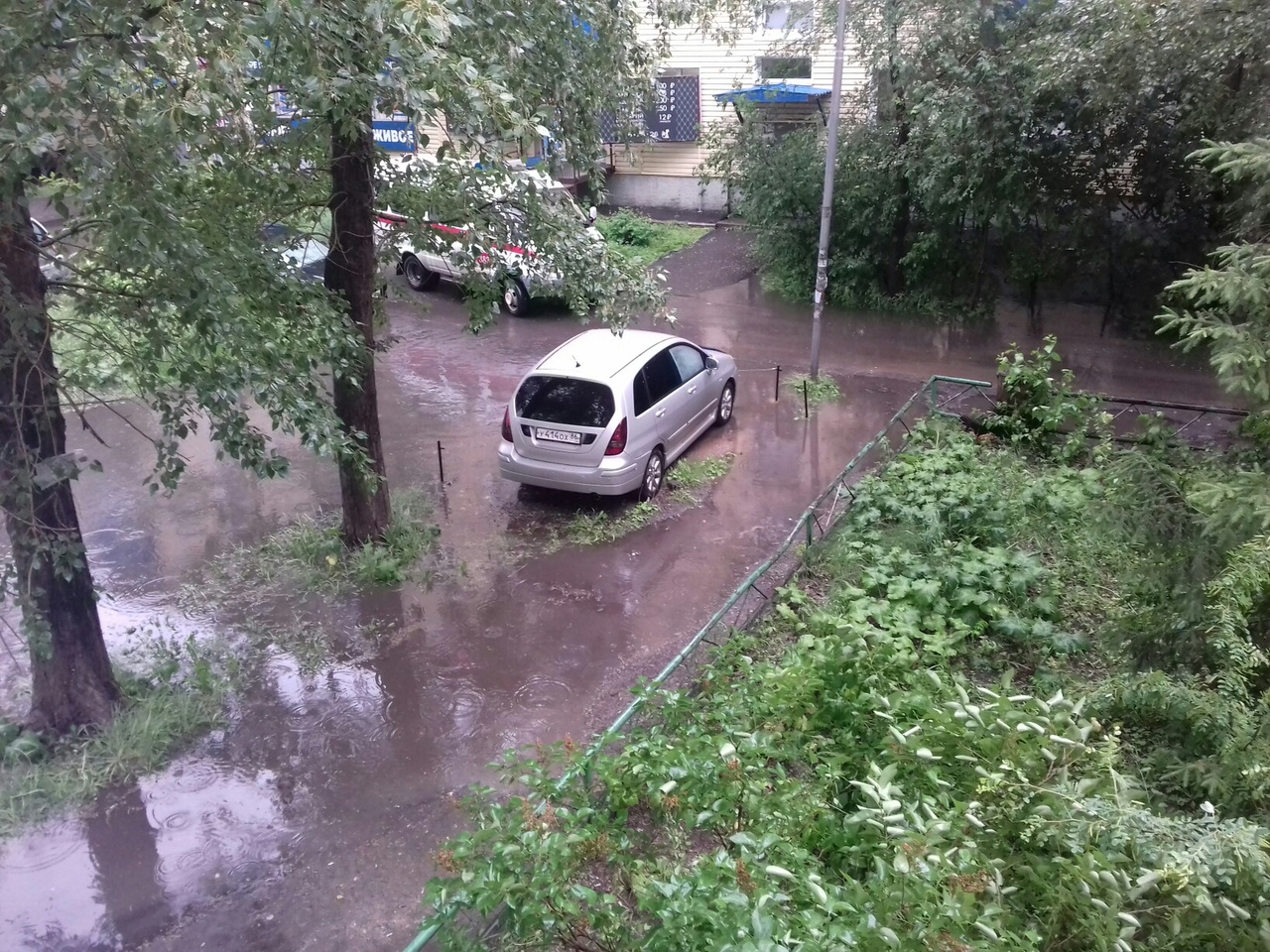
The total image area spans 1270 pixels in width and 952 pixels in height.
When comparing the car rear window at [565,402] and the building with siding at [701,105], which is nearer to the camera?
the car rear window at [565,402]

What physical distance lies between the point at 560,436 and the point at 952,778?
18.6ft

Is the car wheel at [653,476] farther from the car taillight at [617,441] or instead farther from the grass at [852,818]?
the grass at [852,818]

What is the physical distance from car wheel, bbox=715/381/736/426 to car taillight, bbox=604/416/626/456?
2755mm

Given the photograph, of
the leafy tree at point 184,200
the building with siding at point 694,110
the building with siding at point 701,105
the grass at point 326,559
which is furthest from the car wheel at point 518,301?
the leafy tree at point 184,200

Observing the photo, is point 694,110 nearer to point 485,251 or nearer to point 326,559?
point 485,251

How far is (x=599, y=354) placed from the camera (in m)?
9.92

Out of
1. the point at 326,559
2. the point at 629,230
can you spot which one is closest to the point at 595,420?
the point at 326,559

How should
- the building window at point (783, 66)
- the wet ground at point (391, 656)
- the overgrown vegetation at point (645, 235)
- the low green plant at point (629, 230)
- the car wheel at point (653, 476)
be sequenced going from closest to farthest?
the wet ground at point (391, 656), the car wheel at point (653, 476), the building window at point (783, 66), the overgrown vegetation at point (645, 235), the low green plant at point (629, 230)

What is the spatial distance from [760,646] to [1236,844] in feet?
12.6

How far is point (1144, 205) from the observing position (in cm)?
1465

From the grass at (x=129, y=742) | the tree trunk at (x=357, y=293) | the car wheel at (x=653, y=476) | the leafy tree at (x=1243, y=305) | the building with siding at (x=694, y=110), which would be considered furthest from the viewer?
the building with siding at (x=694, y=110)

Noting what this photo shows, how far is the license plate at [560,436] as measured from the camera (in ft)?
30.7

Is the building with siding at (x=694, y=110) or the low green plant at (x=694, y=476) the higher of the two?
the building with siding at (x=694, y=110)

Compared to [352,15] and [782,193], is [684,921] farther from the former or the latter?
[782,193]
